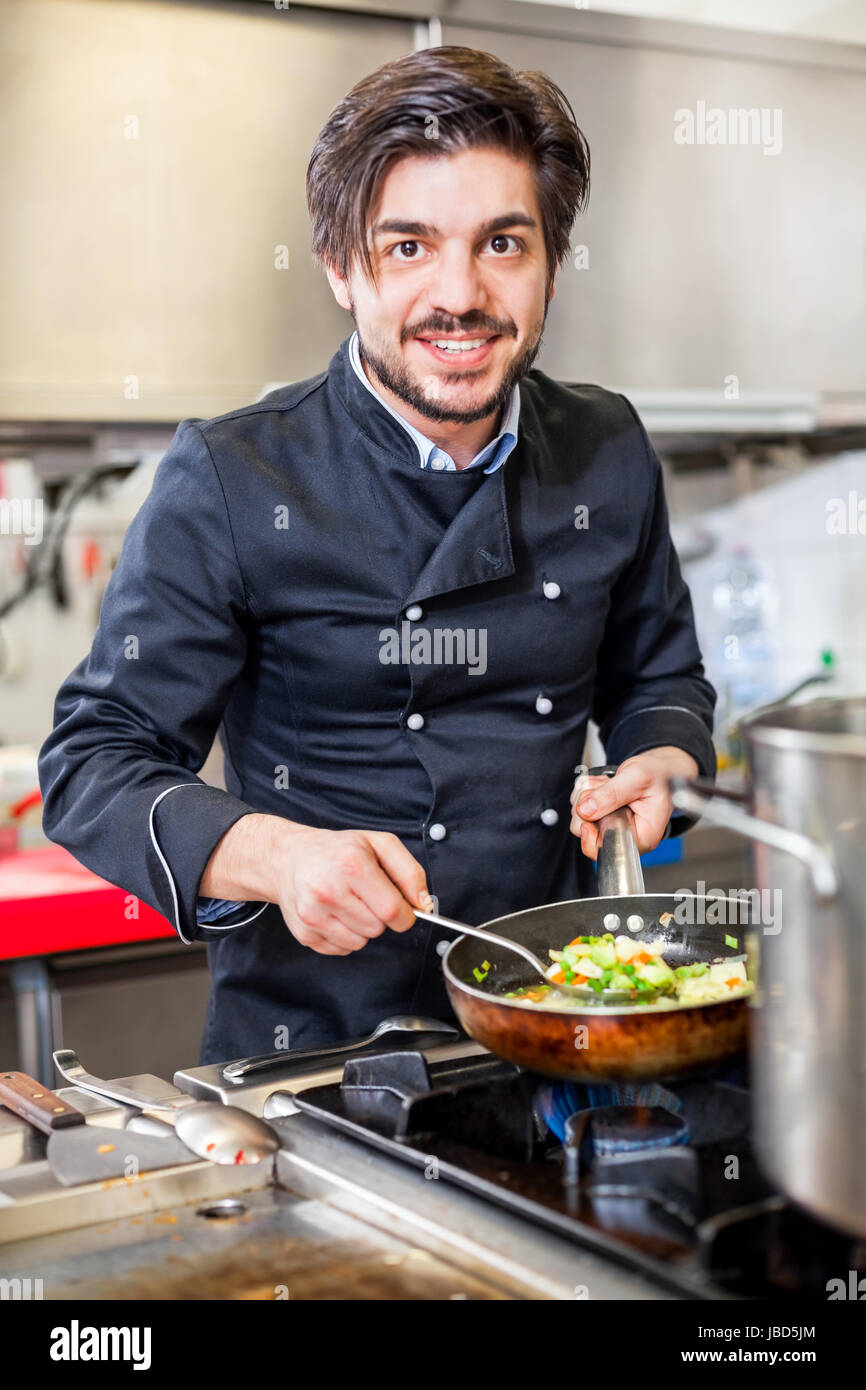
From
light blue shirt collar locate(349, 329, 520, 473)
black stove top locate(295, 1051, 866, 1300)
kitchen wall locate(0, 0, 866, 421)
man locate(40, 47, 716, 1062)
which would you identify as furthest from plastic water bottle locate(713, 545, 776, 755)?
black stove top locate(295, 1051, 866, 1300)

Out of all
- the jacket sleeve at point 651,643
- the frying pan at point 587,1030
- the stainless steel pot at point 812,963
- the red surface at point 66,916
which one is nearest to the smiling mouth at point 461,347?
the jacket sleeve at point 651,643

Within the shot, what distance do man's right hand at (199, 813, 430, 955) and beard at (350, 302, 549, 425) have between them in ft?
1.30

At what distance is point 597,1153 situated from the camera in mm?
810

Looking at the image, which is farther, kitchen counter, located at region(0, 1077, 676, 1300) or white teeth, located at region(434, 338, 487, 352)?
white teeth, located at region(434, 338, 487, 352)

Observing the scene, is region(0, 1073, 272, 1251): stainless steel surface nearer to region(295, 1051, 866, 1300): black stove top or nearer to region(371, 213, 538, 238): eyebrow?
region(295, 1051, 866, 1300): black stove top

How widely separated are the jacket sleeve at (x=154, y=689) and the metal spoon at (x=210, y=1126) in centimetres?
15

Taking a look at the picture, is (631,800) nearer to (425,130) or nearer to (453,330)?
(453,330)

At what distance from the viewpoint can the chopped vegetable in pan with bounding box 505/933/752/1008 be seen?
93 cm

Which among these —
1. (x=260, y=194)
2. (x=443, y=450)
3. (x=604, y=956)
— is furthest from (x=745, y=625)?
(x=604, y=956)

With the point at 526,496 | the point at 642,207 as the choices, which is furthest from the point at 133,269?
the point at 526,496

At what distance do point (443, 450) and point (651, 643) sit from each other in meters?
0.32

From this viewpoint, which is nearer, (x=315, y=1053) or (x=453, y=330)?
(x=315, y=1053)

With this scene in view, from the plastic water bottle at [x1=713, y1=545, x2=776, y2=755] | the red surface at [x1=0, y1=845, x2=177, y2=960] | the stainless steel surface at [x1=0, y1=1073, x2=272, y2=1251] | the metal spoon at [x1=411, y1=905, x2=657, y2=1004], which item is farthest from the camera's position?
the plastic water bottle at [x1=713, y1=545, x2=776, y2=755]

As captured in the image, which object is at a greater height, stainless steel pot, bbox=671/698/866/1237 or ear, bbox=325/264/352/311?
ear, bbox=325/264/352/311
